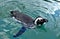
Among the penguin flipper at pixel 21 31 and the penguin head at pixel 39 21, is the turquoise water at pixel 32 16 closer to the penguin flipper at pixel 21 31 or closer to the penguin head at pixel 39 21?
the penguin flipper at pixel 21 31

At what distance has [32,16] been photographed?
238 inches

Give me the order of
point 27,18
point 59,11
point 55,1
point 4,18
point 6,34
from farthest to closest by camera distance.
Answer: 1. point 55,1
2. point 59,11
3. point 4,18
4. point 27,18
5. point 6,34

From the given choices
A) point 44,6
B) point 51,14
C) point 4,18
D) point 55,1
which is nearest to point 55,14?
point 51,14

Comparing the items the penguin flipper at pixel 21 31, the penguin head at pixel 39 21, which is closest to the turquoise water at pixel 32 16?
the penguin flipper at pixel 21 31

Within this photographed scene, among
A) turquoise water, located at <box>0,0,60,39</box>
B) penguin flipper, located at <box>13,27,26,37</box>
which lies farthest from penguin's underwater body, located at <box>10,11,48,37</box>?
turquoise water, located at <box>0,0,60,39</box>

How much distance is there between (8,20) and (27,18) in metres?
0.62

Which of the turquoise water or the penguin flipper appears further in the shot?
the turquoise water

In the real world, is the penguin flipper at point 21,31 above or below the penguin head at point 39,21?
below

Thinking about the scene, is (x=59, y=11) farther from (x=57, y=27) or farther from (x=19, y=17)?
(x=19, y=17)

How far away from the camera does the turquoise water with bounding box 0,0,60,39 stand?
17.1 ft

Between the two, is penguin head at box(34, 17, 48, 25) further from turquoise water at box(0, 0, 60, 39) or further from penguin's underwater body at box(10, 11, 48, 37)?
turquoise water at box(0, 0, 60, 39)

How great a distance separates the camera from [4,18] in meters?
5.90

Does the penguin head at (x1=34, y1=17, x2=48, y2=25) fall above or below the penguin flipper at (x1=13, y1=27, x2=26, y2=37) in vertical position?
above

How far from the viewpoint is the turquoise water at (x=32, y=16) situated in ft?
17.1
